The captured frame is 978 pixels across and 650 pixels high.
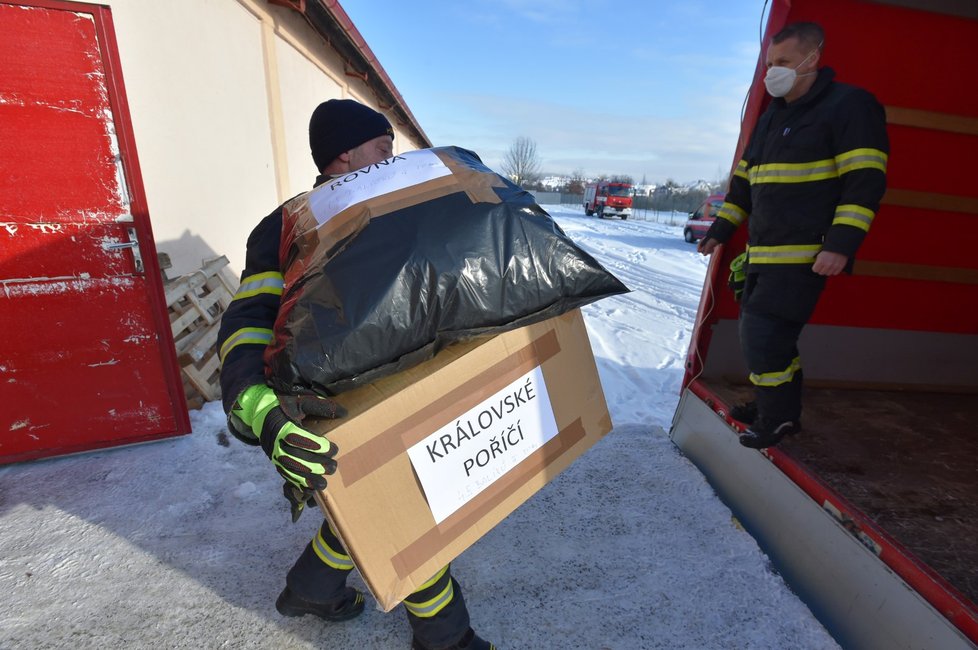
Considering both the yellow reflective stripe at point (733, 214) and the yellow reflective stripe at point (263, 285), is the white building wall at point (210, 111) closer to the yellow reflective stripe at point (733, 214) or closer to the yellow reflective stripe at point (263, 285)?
the yellow reflective stripe at point (263, 285)

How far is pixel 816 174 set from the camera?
1.81 metres

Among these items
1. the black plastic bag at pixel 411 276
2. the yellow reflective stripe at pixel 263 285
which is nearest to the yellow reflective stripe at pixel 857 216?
the black plastic bag at pixel 411 276

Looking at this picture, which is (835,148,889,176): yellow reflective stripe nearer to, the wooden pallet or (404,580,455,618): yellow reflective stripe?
(404,580,455,618): yellow reflective stripe

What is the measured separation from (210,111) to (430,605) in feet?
12.7

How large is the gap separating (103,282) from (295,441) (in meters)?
2.28

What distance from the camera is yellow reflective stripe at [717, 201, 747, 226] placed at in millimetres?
2312

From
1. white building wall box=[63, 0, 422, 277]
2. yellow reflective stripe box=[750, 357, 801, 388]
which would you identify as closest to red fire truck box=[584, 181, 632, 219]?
white building wall box=[63, 0, 422, 277]

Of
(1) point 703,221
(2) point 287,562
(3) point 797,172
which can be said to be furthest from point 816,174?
(1) point 703,221

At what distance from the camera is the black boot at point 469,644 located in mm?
1454

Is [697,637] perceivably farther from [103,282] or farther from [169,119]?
[169,119]

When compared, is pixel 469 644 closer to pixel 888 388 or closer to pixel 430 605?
pixel 430 605

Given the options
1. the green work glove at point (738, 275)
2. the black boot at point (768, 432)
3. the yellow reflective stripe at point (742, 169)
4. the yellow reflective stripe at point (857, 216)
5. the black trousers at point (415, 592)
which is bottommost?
the black trousers at point (415, 592)

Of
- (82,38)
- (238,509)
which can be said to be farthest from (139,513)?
(82,38)

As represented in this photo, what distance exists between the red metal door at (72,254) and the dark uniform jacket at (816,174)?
122 inches
